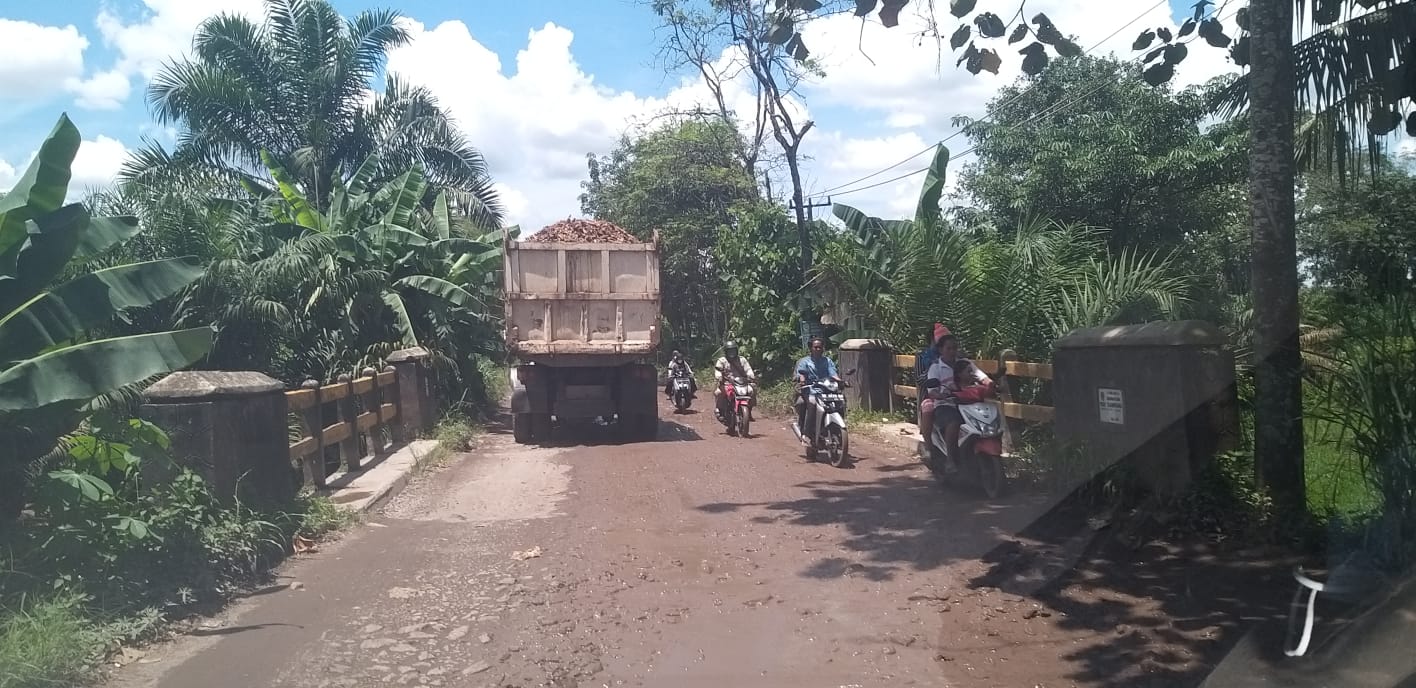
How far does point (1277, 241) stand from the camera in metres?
6.55

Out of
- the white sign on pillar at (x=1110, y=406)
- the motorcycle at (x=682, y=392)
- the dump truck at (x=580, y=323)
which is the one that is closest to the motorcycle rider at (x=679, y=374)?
the motorcycle at (x=682, y=392)

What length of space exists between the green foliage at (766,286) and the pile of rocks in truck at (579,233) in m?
5.89

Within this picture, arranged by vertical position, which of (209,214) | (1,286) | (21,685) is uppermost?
(209,214)

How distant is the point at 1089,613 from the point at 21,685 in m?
4.95

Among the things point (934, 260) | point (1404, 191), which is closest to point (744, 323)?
point (934, 260)

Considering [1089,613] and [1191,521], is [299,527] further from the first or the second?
[1191,521]

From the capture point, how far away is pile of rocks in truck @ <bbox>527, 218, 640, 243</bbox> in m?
16.1

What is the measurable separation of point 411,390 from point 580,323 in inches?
95.8

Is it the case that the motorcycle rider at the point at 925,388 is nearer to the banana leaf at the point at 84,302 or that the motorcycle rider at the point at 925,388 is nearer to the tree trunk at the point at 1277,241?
the tree trunk at the point at 1277,241

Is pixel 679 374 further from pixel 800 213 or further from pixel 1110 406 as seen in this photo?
pixel 1110 406

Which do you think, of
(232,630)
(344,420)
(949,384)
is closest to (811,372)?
(949,384)

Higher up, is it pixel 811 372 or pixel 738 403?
pixel 811 372

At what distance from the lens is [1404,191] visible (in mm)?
13039

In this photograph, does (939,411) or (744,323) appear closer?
(939,411)
